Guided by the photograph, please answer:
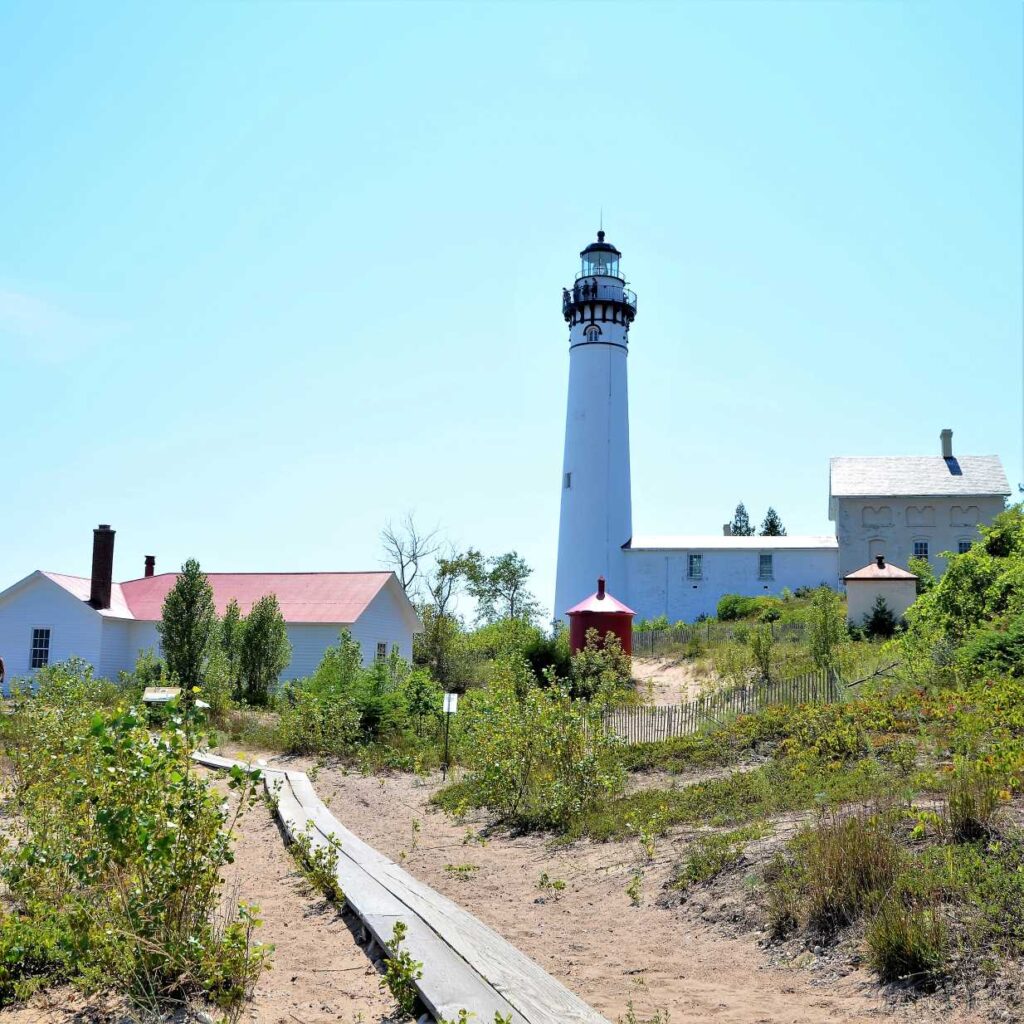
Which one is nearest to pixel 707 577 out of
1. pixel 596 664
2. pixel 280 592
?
pixel 596 664

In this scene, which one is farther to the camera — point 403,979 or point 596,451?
point 596,451

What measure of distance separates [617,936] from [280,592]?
2712 cm

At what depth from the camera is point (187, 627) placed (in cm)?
2506

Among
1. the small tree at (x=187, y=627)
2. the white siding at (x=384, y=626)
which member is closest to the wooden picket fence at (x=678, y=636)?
the white siding at (x=384, y=626)

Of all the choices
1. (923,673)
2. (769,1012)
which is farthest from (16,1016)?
(923,673)

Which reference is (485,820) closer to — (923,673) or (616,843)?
(616,843)

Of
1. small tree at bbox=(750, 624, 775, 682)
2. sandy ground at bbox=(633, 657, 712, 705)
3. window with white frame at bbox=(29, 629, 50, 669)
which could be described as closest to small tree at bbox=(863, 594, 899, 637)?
sandy ground at bbox=(633, 657, 712, 705)

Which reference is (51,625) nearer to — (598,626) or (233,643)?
(233,643)

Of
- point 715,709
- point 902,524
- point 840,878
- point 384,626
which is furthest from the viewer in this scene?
point 902,524

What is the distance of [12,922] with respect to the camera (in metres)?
5.86

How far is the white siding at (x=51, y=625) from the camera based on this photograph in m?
30.6

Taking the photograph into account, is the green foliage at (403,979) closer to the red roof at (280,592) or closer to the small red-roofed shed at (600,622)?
the small red-roofed shed at (600,622)

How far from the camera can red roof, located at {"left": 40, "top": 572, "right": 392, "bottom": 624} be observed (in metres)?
31.1

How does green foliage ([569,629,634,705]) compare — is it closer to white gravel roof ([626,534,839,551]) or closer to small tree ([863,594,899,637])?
small tree ([863,594,899,637])
